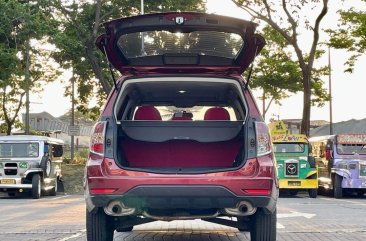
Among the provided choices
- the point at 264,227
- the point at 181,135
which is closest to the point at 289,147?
the point at 264,227

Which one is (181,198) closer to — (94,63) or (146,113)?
(146,113)

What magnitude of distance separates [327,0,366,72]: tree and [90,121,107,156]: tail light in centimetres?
2426

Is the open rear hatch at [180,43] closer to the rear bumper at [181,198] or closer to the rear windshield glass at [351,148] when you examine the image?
the rear bumper at [181,198]

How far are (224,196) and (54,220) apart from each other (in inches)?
249

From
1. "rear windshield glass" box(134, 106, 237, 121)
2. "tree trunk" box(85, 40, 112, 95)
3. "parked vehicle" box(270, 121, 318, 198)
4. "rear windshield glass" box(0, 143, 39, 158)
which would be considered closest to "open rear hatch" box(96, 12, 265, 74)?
"rear windshield glass" box(134, 106, 237, 121)

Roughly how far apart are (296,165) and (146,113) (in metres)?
14.9

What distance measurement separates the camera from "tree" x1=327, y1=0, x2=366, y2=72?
97.9 ft

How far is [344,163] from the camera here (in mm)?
21484

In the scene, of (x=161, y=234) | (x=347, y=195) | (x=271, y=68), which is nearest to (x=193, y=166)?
(x=161, y=234)

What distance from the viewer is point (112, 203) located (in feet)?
21.3

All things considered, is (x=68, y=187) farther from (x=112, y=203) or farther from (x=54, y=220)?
(x=112, y=203)

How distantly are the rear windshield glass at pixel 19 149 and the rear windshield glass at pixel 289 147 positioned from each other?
→ 7.60m

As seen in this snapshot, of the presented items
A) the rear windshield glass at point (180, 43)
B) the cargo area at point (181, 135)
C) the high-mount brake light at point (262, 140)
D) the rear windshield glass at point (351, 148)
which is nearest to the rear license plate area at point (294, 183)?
the rear windshield glass at point (351, 148)

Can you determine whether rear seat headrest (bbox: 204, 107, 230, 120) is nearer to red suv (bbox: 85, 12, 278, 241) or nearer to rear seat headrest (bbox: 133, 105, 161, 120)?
red suv (bbox: 85, 12, 278, 241)
